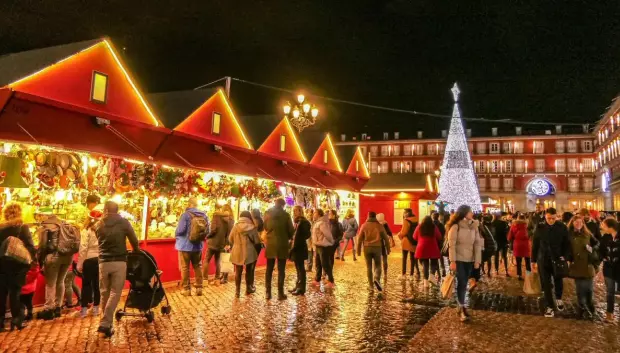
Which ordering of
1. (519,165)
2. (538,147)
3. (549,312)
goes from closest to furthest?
(549,312) < (538,147) < (519,165)

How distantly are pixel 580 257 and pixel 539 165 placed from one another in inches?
3276

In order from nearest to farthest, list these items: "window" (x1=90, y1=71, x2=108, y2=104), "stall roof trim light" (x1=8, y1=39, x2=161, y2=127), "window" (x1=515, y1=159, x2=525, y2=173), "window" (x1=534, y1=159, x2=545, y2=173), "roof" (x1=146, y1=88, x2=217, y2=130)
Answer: "stall roof trim light" (x1=8, y1=39, x2=161, y2=127) < "window" (x1=90, y1=71, x2=108, y2=104) < "roof" (x1=146, y1=88, x2=217, y2=130) < "window" (x1=534, y1=159, x2=545, y2=173) < "window" (x1=515, y1=159, x2=525, y2=173)

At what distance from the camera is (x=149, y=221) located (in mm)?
11766

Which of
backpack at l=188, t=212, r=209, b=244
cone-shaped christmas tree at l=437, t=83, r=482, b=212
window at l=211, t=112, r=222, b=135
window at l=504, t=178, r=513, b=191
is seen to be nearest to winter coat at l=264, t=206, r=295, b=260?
backpack at l=188, t=212, r=209, b=244

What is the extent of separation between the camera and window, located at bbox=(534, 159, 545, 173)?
8319 centimetres

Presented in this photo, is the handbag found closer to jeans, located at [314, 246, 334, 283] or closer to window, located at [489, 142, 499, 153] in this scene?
jeans, located at [314, 246, 334, 283]

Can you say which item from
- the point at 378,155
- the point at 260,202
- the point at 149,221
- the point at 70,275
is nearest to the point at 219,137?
the point at 260,202

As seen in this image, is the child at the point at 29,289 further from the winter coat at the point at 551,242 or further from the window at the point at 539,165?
the window at the point at 539,165

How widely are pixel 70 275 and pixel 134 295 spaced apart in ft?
5.65

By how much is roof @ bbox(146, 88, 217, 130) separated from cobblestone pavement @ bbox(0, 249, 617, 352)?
509cm

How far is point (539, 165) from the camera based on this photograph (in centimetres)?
8350

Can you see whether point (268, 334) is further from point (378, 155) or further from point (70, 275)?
point (378, 155)

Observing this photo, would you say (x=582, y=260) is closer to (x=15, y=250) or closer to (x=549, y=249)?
(x=549, y=249)

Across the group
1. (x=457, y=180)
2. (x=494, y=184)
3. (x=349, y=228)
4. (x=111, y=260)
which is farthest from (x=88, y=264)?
(x=494, y=184)
